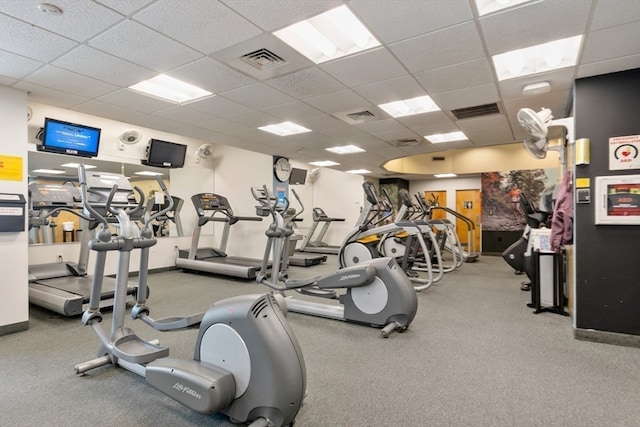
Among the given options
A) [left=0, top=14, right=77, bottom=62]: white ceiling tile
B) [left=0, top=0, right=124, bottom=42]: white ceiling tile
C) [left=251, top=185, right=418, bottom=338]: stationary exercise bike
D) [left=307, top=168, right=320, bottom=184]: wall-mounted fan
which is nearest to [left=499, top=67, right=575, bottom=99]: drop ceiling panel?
[left=251, top=185, right=418, bottom=338]: stationary exercise bike

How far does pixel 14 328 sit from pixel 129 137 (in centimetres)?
368

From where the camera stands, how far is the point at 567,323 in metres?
3.65

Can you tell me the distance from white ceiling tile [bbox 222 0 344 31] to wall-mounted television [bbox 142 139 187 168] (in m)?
4.70

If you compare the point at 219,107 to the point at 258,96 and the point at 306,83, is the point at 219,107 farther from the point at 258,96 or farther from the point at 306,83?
the point at 306,83

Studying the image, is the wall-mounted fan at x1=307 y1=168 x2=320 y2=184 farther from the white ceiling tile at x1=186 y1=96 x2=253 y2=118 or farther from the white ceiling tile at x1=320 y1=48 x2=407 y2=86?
the white ceiling tile at x1=320 y1=48 x2=407 y2=86

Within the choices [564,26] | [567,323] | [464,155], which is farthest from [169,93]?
[464,155]

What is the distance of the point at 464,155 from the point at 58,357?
10.9 m

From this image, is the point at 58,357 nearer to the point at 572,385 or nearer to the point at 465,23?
the point at 572,385

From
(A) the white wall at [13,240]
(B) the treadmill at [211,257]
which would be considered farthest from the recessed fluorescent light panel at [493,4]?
(B) the treadmill at [211,257]

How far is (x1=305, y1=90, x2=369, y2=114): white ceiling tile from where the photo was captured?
3865 mm

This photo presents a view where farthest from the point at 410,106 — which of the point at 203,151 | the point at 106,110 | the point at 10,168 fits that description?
the point at 203,151

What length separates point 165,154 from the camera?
21.1ft

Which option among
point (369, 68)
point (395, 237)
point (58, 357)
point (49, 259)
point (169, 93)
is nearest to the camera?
point (58, 357)

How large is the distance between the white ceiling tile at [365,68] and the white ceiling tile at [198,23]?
34.4 inches
